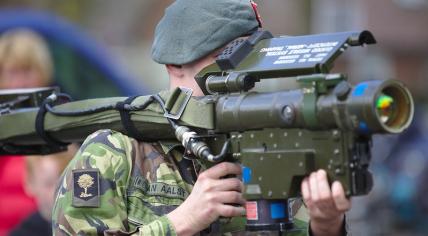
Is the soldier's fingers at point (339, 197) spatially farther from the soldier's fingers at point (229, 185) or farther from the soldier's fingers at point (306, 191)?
the soldier's fingers at point (229, 185)

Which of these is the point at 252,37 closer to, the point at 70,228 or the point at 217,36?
the point at 217,36

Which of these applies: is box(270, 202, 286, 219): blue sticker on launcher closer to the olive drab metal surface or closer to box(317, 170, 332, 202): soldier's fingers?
the olive drab metal surface

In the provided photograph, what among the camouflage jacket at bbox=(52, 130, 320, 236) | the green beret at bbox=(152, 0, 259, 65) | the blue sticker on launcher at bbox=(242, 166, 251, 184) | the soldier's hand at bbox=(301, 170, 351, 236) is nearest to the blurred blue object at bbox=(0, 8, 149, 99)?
the green beret at bbox=(152, 0, 259, 65)

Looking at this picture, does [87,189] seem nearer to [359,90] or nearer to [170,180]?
[170,180]

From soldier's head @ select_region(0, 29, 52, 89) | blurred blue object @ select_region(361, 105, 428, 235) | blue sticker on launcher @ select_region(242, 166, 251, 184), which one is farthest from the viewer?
blurred blue object @ select_region(361, 105, 428, 235)

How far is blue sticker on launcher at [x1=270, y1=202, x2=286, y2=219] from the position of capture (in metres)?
3.98

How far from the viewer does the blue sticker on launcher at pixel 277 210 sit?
157 inches

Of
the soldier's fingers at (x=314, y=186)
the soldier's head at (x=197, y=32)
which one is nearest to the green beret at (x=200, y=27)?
the soldier's head at (x=197, y=32)

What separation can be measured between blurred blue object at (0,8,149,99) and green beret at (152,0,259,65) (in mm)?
5212

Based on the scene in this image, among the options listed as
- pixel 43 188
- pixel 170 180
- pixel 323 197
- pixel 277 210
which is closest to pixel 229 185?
pixel 277 210

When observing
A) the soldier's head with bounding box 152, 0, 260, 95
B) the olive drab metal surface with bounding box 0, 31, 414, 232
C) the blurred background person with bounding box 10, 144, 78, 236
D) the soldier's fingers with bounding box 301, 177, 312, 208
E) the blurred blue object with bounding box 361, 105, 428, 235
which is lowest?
the blurred blue object with bounding box 361, 105, 428, 235

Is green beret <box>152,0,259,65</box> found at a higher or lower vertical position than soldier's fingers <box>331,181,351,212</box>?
higher

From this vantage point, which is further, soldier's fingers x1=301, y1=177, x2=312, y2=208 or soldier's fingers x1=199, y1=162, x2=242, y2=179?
soldier's fingers x1=199, y1=162, x2=242, y2=179

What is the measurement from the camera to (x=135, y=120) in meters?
4.45
